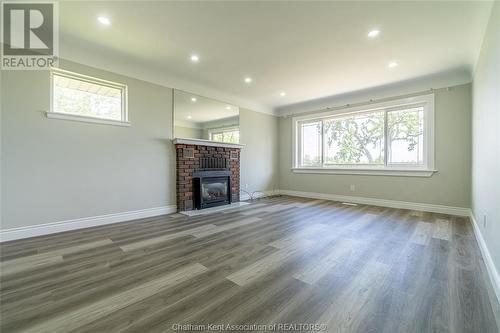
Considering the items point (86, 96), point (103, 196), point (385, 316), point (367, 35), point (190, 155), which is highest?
point (367, 35)

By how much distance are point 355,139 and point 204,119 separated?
358 centimetres

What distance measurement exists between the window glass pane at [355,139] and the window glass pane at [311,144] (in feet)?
0.65

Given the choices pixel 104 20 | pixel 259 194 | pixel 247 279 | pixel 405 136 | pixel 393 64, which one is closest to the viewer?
pixel 247 279

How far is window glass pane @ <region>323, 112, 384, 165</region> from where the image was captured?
15.6 feet

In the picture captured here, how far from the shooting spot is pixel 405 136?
14.4ft

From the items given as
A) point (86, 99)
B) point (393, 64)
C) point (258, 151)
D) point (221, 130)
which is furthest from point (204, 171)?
point (393, 64)

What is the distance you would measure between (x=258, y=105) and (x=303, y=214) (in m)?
3.24

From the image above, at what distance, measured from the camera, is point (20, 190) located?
262 cm

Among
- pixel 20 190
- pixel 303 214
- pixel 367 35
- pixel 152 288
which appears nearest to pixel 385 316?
pixel 152 288

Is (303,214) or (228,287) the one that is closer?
(228,287)

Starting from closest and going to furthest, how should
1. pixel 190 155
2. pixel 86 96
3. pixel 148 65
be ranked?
pixel 86 96 → pixel 148 65 → pixel 190 155

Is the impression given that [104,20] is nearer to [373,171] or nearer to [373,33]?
[373,33]

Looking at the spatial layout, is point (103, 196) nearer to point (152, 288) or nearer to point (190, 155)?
point (190, 155)

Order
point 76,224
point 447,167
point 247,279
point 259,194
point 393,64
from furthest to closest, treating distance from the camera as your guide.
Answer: point 259,194, point 447,167, point 393,64, point 76,224, point 247,279
